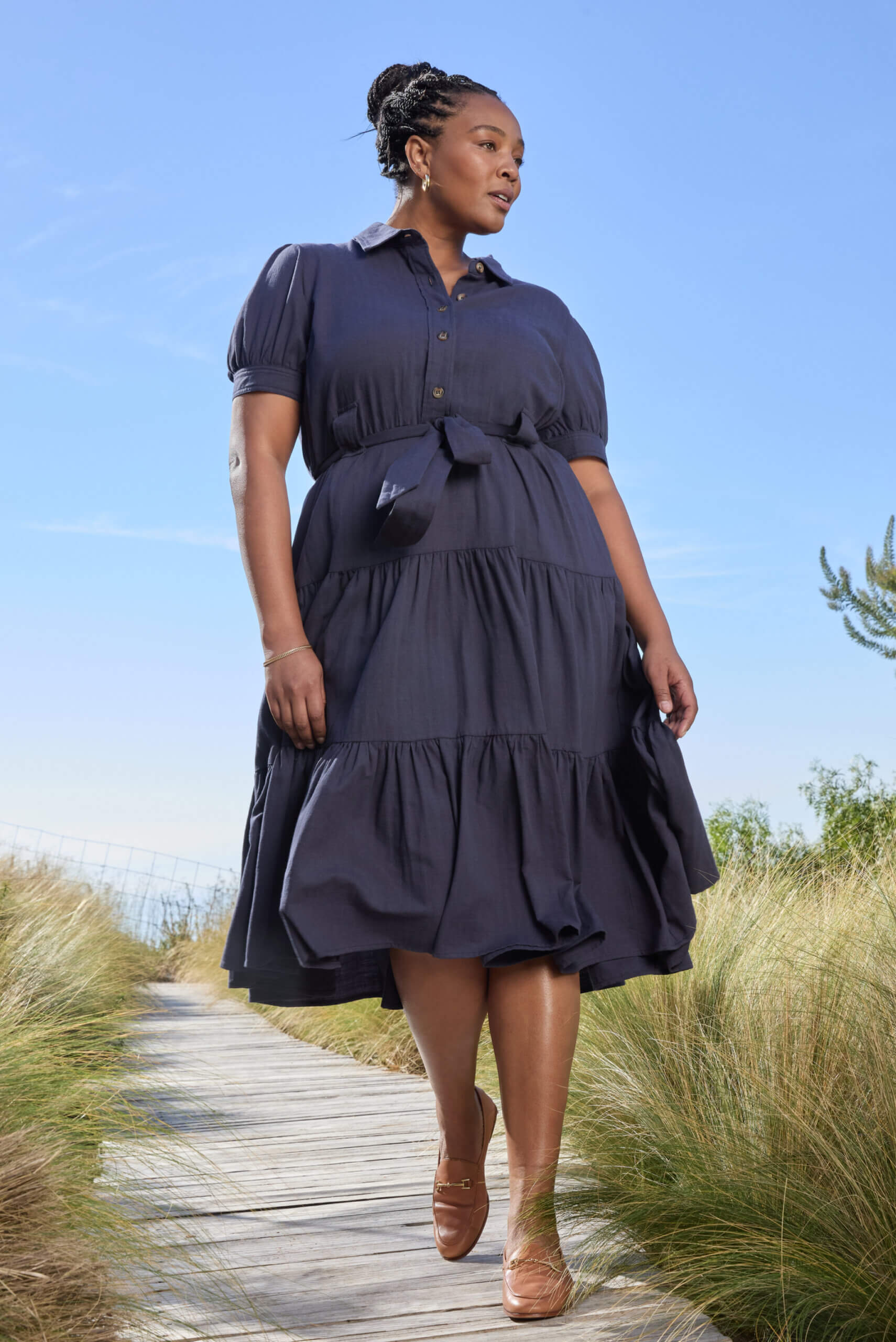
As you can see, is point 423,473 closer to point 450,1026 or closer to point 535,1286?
point 450,1026

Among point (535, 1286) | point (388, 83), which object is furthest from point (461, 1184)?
point (388, 83)

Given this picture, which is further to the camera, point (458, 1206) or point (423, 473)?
point (458, 1206)

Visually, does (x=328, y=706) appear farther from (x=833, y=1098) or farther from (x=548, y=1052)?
(x=833, y=1098)

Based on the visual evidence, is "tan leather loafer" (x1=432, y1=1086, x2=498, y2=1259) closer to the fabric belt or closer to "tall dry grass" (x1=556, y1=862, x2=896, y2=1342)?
"tall dry grass" (x1=556, y1=862, x2=896, y2=1342)

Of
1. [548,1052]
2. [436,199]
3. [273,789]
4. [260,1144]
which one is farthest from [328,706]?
[260,1144]

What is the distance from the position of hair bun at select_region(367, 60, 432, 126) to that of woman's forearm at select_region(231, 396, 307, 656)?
2.20ft

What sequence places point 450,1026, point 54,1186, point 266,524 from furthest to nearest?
point 266,524, point 450,1026, point 54,1186

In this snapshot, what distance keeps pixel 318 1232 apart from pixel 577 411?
158 cm

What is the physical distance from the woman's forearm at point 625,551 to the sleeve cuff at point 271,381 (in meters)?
0.54

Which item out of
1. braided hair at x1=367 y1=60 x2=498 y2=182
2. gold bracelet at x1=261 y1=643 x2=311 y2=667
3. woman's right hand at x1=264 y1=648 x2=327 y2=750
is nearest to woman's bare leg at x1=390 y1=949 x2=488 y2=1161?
woman's right hand at x1=264 y1=648 x2=327 y2=750

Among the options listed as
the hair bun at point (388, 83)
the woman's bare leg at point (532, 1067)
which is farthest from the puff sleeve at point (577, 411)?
the woman's bare leg at point (532, 1067)

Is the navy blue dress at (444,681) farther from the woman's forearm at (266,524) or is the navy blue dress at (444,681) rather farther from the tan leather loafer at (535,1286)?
the tan leather loafer at (535,1286)

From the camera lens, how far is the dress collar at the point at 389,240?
6.74 feet

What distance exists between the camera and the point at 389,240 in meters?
2.06
